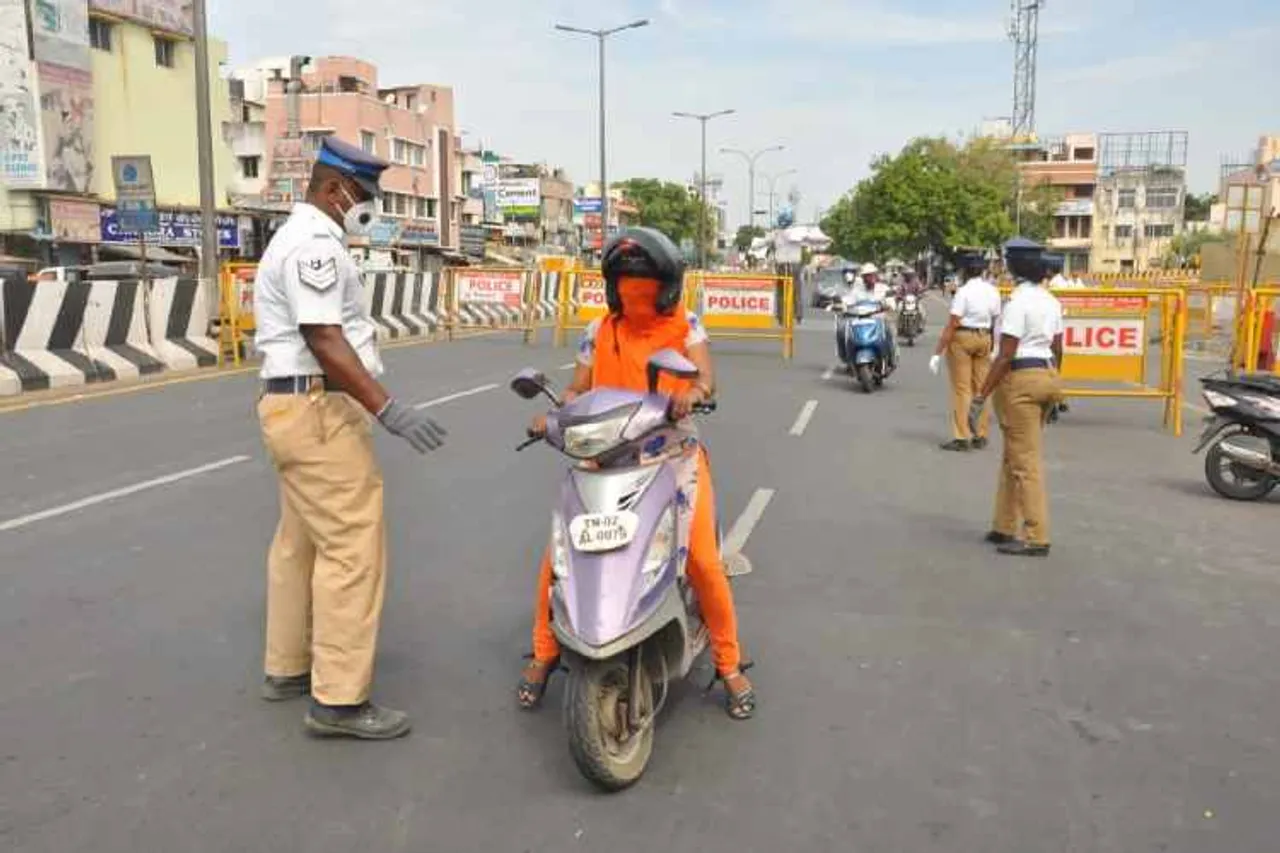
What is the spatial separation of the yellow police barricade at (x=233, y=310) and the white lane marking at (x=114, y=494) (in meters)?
7.77

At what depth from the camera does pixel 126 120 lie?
3475cm

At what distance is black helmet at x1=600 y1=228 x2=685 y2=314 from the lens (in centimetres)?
387

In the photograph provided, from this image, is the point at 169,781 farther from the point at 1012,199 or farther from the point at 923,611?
the point at 1012,199

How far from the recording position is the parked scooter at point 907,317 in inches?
904

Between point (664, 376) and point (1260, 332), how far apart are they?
550 inches

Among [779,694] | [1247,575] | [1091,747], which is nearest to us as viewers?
[1091,747]

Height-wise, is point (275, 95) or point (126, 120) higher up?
point (275, 95)

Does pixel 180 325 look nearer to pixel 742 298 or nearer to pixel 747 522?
pixel 742 298

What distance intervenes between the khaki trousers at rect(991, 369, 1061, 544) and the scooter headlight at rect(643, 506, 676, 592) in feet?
10.7

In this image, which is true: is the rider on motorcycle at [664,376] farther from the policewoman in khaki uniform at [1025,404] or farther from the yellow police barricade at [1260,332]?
the yellow police barricade at [1260,332]

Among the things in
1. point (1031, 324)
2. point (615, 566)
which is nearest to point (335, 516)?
point (615, 566)

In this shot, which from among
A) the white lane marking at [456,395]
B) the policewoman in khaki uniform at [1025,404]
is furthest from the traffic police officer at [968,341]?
the white lane marking at [456,395]

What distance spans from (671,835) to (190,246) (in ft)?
124

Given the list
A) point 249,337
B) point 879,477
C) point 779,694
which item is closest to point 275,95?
point 249,337
